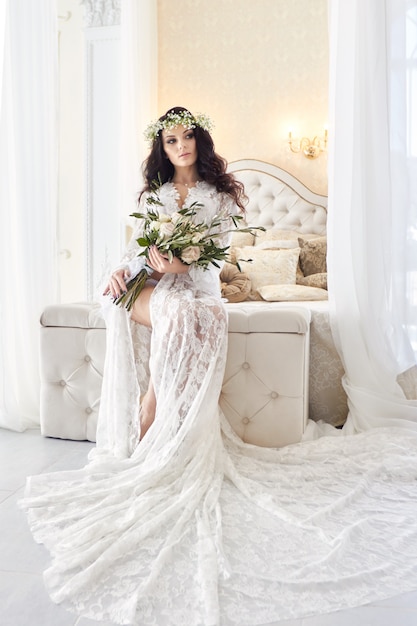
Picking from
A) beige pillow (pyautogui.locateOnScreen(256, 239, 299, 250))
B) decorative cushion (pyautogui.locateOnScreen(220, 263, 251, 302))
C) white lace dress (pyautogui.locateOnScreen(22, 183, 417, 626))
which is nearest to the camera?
white lace dress (pyautogui.locateOnScreen(22, 183, 417, 626))

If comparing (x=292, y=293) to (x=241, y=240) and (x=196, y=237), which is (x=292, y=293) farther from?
(x=196, y=237)

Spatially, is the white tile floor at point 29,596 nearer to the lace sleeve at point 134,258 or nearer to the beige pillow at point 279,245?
the lace sleeve at point 134,258

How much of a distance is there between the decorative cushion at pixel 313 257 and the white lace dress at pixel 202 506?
1.31 metres

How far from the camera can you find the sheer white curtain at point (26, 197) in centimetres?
292

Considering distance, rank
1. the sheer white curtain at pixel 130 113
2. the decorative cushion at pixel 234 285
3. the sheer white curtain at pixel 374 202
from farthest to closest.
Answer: the sheer white curtain at pixel 130 113 → the decorative cushion at pixel 234 285 → the sheer white curtain at pixel 374 202

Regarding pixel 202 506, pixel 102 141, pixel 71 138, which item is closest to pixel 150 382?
pixel 202 506

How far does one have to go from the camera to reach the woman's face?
9.08 feet

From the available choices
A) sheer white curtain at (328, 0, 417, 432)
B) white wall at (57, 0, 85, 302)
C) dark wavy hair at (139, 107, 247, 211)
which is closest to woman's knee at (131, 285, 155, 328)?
dark wavy hair at (139, 107, 247, 211)

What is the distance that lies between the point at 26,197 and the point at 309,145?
2.43 m

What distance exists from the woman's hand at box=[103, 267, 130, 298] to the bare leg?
0.29 feet

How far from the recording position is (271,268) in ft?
12.5

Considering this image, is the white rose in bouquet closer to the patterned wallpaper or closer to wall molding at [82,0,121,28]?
the patterned wallpaper

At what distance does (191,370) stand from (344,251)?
955mm

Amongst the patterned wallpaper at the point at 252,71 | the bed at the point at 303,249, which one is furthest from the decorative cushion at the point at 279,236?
the patterned wallpaper at the point at 252,71
